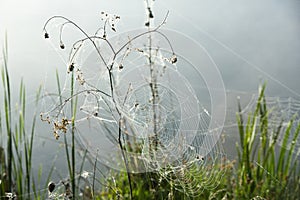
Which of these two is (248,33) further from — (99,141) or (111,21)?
(111,21)

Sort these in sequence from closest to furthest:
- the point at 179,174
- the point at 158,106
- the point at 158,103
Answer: the point at 179,174 → the point at 158,103 → the point at 158,106

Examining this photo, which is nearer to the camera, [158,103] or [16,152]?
[158,103]

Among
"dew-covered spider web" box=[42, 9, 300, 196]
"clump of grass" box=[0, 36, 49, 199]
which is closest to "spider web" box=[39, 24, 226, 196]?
"dew-covered spider web" box=[42, 9, 300, 196]

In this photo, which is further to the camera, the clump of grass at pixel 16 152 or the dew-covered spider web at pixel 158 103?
the clump of grass at pixel 16 152

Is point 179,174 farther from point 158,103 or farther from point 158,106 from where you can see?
point 158,106

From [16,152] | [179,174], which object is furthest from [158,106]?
[16,152]

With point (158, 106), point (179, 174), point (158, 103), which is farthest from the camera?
point (158, 106)

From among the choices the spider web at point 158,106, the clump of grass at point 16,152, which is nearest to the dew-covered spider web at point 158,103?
the spider web at point 158,106

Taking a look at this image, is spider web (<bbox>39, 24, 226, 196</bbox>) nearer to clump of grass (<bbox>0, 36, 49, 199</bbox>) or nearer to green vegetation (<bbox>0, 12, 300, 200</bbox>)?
green vegetation (<bbox>0, 12, 300, 200</bbox>)

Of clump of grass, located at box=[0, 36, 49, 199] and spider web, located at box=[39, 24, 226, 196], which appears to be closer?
spider web, located at box=[39, 24, 226, 196]

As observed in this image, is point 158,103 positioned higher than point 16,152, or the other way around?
point 158,103

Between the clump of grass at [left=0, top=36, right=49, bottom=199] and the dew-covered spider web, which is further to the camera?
the clump of grass at [left=0, top=36, right=49, bottom=199]

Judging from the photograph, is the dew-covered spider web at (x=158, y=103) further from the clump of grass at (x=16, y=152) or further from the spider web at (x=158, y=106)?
the clump of grass at (x=16, y=152)

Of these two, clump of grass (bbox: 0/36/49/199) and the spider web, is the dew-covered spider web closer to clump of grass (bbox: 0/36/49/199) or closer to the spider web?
the spider web
